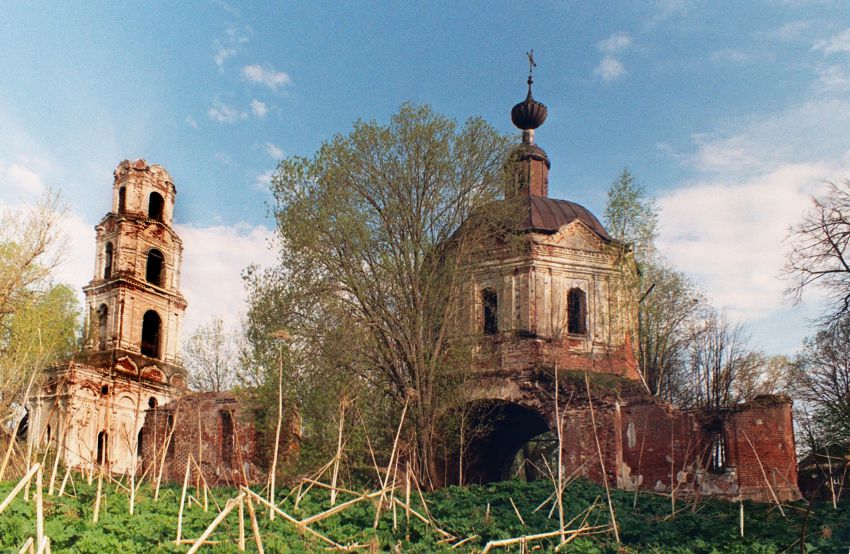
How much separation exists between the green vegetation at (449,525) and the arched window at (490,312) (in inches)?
233

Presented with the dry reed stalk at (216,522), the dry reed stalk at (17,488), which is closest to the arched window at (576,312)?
the dry reed stalk at (216,522)

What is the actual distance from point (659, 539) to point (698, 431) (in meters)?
6.49

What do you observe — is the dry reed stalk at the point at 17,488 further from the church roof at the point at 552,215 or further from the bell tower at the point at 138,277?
the bell tower at the point at 138,277

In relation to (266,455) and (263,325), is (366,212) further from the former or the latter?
(266,455)

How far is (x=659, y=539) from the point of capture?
446 inches

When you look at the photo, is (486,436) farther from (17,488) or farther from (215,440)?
(17,488)

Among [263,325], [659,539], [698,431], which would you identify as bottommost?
[659,539]

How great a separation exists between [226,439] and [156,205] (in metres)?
12.2

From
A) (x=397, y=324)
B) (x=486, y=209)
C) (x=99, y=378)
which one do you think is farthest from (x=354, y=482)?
(x=99, y=378)

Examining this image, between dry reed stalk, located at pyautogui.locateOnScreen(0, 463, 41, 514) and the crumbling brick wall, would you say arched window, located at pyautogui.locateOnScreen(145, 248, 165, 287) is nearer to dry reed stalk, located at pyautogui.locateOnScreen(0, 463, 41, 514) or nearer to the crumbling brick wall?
the crumbling brick wall

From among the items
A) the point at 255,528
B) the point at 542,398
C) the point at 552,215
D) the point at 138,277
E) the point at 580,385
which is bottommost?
the point at 255,528

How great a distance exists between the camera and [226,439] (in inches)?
821

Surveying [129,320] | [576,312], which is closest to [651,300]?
[576,312]

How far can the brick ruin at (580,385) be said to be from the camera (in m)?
16.9
